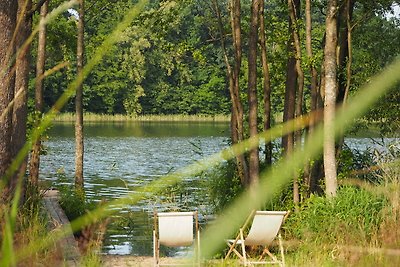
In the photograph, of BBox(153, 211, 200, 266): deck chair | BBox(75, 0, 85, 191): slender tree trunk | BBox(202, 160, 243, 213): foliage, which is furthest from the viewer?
BBox(75, 0, 85, 191): slender tree trunk

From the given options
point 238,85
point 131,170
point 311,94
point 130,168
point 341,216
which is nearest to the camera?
point 341,216

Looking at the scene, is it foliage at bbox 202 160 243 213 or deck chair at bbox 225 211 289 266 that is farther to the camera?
foliage at bbox 202 160 243 213

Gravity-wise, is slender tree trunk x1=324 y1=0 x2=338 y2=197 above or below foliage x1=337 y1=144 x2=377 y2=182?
above

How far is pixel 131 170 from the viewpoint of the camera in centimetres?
2916

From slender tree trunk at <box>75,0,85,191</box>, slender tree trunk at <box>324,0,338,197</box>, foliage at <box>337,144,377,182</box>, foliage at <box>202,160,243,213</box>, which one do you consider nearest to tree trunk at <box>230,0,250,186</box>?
foliage at <box>202,160,243,213</box>

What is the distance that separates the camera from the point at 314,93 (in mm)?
12633

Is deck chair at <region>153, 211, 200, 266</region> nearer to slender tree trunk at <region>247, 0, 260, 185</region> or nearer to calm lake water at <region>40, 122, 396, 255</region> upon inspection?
calm lake water at <region>40, 122, 396, 255</region>

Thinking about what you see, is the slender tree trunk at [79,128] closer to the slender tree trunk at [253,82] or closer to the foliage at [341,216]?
the slender tree trunk at [253,82]

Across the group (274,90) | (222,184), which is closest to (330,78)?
(222,184)

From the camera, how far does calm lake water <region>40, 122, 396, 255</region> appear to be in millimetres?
13522

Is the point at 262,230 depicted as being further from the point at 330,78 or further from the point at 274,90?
the point at 274,90

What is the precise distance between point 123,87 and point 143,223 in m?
60.5

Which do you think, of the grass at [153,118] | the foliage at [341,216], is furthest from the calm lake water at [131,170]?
the grass at [153,118]

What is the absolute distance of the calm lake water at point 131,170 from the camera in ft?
44.4
